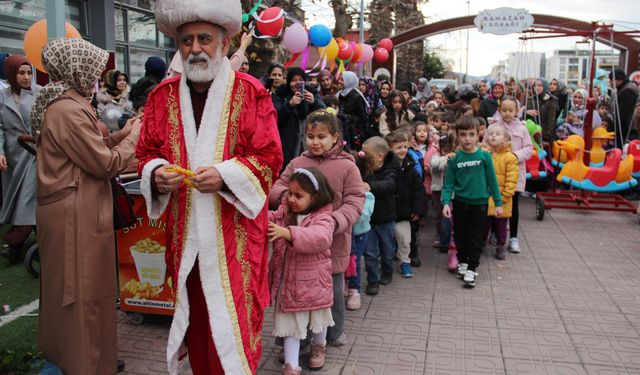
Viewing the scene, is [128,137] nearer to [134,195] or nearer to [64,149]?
[64,149]

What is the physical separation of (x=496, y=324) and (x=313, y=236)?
2.02 meters

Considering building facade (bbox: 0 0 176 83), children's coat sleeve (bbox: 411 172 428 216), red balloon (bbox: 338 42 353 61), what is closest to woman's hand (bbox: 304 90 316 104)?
children's coat sleeve (bbox: 411 172 428 216)

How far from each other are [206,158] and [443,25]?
73.6 ft

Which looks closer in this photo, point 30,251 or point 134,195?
point 134,195

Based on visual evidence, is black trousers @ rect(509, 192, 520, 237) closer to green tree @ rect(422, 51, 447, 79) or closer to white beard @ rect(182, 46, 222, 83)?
white beard @ rect(182, 46, 222, 83)

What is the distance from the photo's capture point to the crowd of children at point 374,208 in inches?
141

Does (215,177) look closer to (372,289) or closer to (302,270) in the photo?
(302,270)

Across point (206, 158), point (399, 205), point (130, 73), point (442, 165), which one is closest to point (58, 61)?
point (206, 158)

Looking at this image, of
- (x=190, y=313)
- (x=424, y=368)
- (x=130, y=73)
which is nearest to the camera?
(x=190, y=313)

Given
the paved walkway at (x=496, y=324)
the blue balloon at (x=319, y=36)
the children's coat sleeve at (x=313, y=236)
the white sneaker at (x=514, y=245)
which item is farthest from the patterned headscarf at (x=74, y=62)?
the blue balloon at (x=319, y=36)

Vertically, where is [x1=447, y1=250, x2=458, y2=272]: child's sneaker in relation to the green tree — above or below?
below

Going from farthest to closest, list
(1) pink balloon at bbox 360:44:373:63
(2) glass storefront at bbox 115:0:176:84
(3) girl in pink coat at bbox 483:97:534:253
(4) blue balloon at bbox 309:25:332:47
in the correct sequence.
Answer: (1) pink balloon at bbox 360:44:373:63
(2) glass storefront at bbox 115:0:176:84
(4) blue balloon at bbox 309:25:332:47
(3) girl in pink coat at bbox 483:97:534:253

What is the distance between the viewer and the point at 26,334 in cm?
431

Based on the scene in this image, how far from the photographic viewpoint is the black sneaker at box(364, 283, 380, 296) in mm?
5293
